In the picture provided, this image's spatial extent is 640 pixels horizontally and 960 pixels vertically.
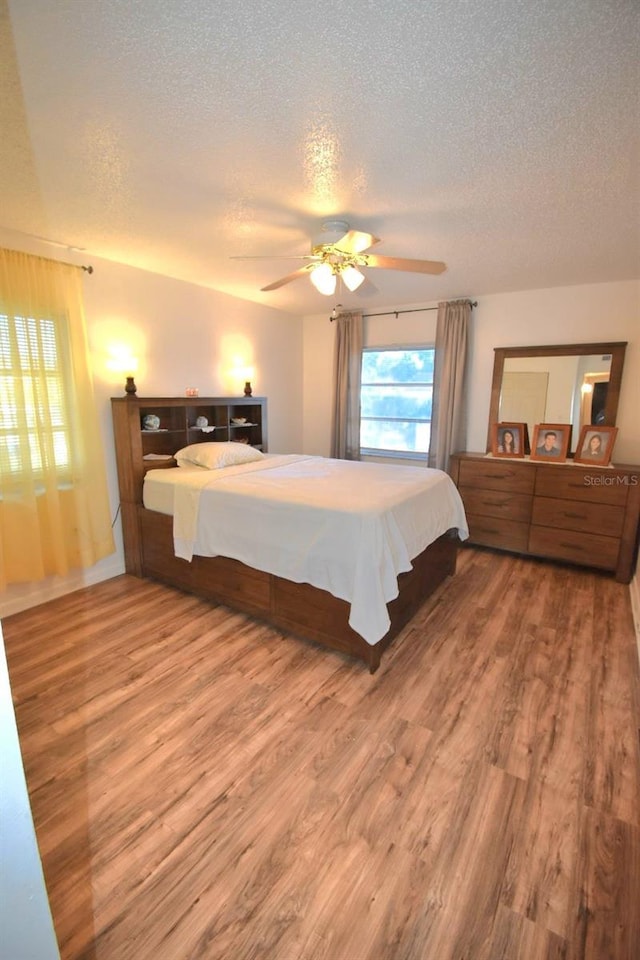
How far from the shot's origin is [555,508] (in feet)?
11.7

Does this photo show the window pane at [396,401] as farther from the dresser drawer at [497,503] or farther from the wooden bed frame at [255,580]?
the wooden bed frame at [255,580]

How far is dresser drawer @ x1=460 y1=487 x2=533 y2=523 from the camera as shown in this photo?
12.2ft

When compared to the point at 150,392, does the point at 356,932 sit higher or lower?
lower

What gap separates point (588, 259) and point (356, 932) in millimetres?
3898

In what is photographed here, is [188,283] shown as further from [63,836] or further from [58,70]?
[63,836]

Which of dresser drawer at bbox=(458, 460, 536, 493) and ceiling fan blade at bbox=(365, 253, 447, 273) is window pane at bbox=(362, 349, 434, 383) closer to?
dresser drawer at bbox=(458, 460, 536, 493)

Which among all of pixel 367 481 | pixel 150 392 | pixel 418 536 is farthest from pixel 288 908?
pixel 150 392

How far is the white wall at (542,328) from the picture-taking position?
3.55 meters

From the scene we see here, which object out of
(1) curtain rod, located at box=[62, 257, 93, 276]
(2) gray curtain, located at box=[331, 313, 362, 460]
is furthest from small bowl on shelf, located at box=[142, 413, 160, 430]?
(2) gray curtain, located at box=[331, 313, 362, 460]

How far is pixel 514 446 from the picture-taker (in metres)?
3.93

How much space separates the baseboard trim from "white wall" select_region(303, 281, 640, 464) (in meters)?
3.60

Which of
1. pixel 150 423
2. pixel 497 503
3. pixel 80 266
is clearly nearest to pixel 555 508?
pixel 497 503

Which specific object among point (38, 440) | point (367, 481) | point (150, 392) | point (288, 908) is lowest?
point (288, 908)

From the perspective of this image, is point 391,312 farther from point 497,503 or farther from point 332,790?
point 332,790
